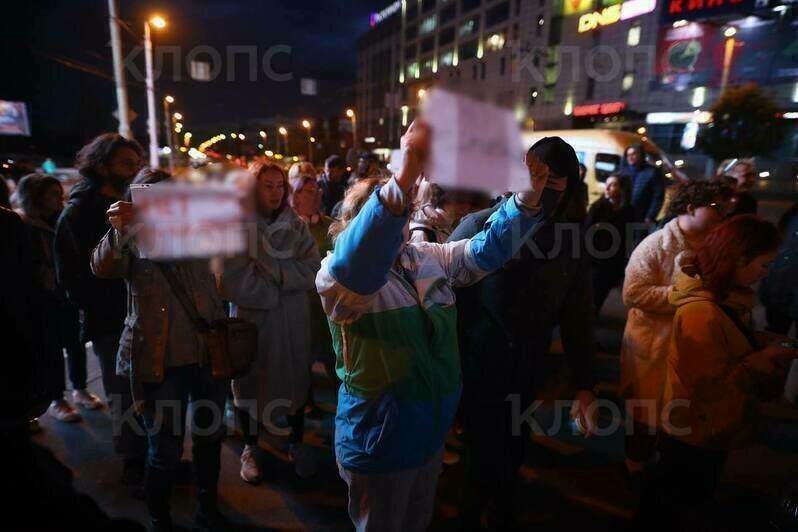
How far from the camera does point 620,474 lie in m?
3.22

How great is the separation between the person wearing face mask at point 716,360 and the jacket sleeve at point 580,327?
0.38 m

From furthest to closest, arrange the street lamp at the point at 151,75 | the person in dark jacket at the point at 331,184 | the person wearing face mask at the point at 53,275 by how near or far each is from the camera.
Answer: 1. the street lamp at the point at 151,75
2. the person in dark jacket at the point at 331,184
3. the person wearing face mask at the point at 53,275

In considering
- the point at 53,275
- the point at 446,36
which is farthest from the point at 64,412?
the point at 446,36

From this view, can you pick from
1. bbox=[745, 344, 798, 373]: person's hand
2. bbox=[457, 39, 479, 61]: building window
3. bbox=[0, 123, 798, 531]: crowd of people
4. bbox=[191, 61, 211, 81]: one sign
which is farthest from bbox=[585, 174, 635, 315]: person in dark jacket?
bbox=[457, 39, 479, 61]: building window

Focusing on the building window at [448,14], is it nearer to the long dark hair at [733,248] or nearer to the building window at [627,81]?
the building window at [627,81]

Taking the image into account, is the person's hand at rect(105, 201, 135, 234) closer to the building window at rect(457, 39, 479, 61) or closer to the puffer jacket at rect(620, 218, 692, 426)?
the puffer jacket at rect(620, 218, 692, 426)

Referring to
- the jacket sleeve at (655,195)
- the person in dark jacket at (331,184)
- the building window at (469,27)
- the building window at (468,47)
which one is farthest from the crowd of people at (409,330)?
the building window at (469,27)

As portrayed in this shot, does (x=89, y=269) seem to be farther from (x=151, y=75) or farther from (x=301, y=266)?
(x=151, y=75)

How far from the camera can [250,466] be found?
310cm

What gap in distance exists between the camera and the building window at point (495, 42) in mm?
46159

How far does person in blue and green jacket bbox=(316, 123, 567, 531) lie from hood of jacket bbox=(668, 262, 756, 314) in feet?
2.91

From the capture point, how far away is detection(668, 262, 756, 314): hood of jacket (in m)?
2.08

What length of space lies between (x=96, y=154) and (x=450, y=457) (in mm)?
3043

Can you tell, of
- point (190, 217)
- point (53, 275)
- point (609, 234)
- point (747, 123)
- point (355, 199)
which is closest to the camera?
point (190, 217)
